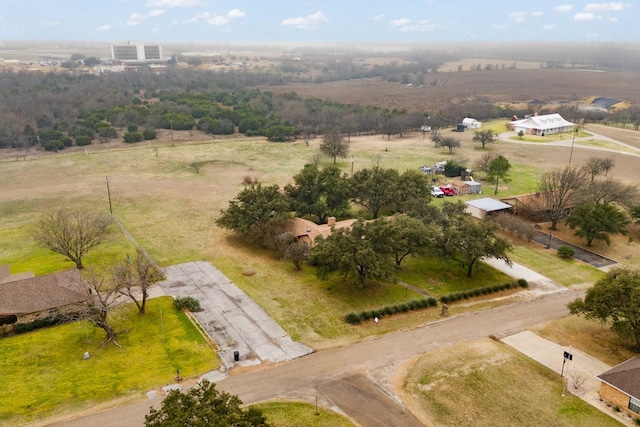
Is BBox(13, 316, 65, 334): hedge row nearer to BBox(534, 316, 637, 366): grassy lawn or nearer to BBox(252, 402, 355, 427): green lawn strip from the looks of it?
BBox(252, 402, 355, 427): green lawn strip

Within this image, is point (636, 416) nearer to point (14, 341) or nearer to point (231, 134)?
point (14, 341)

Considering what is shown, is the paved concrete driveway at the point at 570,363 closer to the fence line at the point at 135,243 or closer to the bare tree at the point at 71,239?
the fence line at the point at 135,243

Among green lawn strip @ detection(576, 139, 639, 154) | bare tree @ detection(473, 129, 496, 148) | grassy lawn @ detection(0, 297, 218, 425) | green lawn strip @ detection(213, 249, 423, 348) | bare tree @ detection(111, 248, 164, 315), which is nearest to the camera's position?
grassy lawn @ detection(0, 297, 218, 425)

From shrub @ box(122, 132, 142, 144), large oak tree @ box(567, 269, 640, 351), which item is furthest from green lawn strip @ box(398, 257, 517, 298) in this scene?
shrub @ box(122, 132, 142, 144)

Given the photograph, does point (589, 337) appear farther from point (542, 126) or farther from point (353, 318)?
point (542, 126)

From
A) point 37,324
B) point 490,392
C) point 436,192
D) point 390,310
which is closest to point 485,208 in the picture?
point 436,192

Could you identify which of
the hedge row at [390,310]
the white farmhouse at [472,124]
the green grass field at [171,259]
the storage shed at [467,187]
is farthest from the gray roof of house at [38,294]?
the white farmhouse at [472,124]
